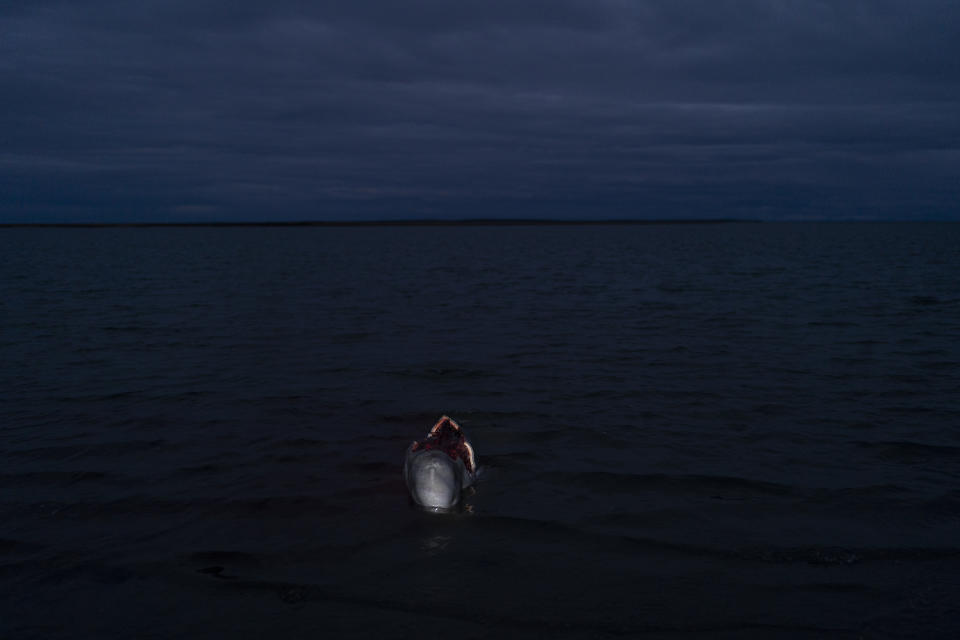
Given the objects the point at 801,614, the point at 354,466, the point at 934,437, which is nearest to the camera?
the point at 801,614

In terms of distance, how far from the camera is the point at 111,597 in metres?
7.53

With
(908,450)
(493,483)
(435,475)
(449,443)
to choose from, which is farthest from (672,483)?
(908,450)

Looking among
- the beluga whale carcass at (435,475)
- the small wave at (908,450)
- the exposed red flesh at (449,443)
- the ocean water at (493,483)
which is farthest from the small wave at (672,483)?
the small wave at (908,450)

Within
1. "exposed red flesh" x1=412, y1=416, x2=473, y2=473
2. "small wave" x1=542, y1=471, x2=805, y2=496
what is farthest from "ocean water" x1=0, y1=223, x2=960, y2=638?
"exposed red flesh" x1=412, y1=416, x2=473, y2=473

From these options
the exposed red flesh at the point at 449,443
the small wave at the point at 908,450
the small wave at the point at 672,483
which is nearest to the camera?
the exposed red flesh at the point at 449,443

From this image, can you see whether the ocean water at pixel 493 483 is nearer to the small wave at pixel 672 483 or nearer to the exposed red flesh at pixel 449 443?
the small wave at pixel 672 483

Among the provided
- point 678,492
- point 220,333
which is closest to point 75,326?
point 220,333

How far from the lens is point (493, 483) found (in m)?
10.7

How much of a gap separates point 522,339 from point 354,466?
38.7ft

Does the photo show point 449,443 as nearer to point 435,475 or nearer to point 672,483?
point 435,475

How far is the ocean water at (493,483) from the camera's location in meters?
7.33

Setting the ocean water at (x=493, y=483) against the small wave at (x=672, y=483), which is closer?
the ocean water at (x=493, y=483)

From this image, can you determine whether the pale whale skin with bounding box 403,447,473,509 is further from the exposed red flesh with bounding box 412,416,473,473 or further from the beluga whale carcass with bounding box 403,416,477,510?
the exposed red flesh with bounding box 412,416,473,473

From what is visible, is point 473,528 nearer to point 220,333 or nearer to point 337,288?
point 220,333
